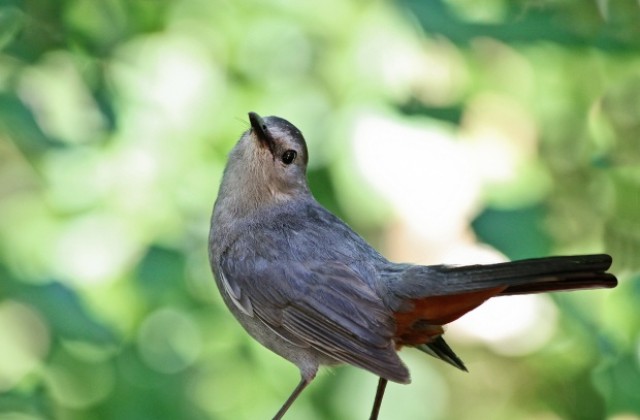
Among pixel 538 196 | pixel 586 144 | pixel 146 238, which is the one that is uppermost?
pixel 586 144

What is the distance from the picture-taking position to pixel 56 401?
4.36 metres

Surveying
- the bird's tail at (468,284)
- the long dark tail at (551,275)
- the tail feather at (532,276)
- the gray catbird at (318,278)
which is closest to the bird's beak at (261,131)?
the gray catbird at (318,278)

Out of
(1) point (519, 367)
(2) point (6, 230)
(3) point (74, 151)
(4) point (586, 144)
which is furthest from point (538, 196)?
(2) point (6, 230)

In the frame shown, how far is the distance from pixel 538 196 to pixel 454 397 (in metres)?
1.63

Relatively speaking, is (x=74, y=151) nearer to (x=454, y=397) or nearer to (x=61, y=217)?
(x=61, y=217)

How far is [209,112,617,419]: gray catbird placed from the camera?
2994 millimetres

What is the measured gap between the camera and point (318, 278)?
135 inches

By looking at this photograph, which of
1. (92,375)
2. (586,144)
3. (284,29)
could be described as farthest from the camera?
(284,29)

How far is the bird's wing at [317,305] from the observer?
315cm

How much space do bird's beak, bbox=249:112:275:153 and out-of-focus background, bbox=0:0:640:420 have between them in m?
0.83

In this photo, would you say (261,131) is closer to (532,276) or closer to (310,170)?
(310,170)

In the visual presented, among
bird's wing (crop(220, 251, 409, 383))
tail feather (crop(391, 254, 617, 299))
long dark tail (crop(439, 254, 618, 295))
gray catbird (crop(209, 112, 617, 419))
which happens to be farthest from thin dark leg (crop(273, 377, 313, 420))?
long dark tail (crop(439, 254, 618, 295))

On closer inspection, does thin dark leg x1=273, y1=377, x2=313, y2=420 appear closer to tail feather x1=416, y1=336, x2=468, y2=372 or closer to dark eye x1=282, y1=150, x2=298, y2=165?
tail feather x1=416, y1=336, x2=468, y2=372

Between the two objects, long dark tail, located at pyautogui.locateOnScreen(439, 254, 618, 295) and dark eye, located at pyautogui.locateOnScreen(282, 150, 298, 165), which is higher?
dark eye, located at pyautogui.locateOnScreen(282, 150, 298, 165)
